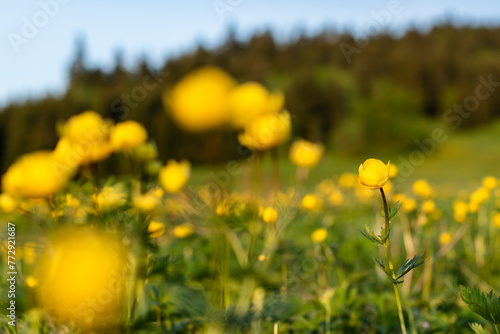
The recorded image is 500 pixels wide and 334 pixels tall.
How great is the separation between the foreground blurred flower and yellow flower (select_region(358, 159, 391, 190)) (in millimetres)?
542

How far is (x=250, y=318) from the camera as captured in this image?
3.08 ft

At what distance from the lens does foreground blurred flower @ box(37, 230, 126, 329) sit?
0.79 m

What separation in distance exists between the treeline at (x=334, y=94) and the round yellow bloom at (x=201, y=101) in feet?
41.5

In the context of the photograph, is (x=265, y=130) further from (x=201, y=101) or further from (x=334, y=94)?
(x=334, y=94)

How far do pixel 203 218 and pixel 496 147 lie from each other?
28.4m

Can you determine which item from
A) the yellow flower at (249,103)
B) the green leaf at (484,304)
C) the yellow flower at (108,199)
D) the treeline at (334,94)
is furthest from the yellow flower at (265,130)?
the treeline at (334,94)

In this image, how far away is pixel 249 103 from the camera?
786mm

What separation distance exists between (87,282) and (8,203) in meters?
0.38

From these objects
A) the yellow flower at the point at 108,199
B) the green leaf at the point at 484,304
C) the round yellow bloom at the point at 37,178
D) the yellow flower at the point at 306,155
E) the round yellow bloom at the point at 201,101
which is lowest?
the green leaf at the point at 484,304

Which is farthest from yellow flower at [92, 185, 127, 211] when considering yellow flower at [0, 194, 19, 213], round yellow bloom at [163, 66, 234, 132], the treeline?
the treeline

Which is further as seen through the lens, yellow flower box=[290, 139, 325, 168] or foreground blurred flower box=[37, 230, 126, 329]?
yellow flower box=[290, 139, 325, 168]

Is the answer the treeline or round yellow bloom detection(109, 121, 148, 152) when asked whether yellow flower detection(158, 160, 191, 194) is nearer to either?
round yellow bloom detection(109, 121, 148, 152)

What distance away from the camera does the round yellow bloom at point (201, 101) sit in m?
0.67

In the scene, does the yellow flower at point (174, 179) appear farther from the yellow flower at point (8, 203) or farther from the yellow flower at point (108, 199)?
the yellow flower at point (8, 203)
